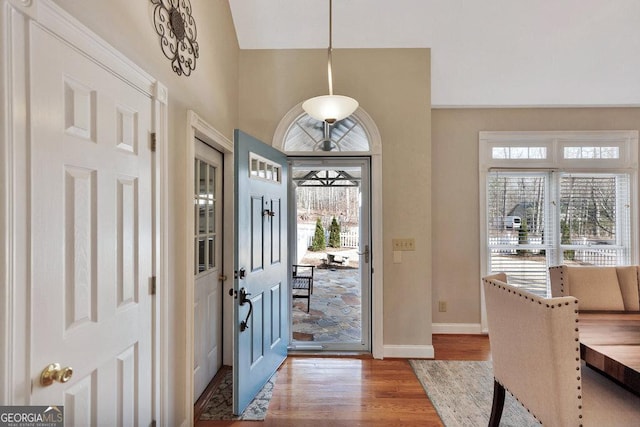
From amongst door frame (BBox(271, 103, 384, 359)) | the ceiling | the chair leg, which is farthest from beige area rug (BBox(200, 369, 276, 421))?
the ceiling

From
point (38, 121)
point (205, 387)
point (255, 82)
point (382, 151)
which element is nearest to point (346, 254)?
point (382, 151)

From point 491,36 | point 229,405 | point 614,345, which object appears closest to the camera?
point 614,345

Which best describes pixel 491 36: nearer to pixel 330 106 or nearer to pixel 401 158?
pixel 401 158

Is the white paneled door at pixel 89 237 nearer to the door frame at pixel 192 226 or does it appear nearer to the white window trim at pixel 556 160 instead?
the door frame at pixel 192 226

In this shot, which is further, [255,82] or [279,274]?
[255,82]

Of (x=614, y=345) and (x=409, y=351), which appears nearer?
(x=614, y=345)

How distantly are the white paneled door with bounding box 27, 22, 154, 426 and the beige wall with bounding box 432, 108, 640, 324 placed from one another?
2943 millimetres

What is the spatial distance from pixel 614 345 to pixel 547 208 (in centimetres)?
238

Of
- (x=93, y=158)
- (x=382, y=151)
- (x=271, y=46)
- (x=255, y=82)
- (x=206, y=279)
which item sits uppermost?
(x=271, y=46)

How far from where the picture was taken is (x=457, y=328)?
334cm

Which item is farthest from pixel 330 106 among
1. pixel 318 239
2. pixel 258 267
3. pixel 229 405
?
pixel 229 405

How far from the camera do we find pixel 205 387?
2264 mm

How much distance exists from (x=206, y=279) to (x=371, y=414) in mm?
1538

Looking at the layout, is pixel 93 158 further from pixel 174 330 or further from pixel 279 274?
pixel 279 274
